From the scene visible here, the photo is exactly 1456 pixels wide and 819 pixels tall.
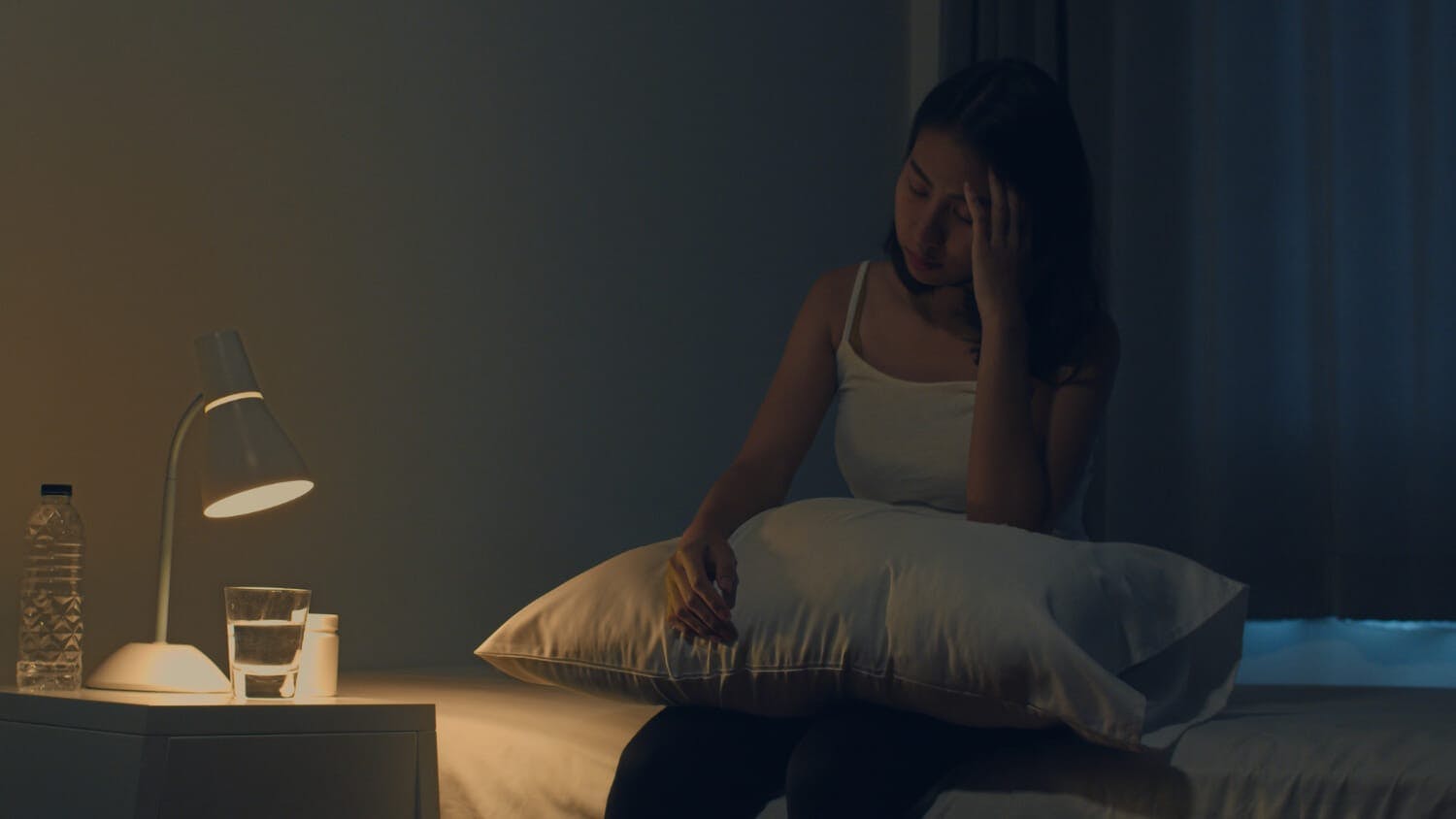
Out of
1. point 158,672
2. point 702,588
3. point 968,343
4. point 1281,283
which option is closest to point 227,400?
point 158,672

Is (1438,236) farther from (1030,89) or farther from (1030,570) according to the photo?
(1030,570)

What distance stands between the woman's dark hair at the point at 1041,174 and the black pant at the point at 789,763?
0.50m

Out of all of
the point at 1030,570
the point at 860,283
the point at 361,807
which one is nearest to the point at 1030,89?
the point at 860,283

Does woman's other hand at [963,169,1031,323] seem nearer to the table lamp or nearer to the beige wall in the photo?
the table lamp

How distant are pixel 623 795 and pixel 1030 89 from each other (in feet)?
2.77

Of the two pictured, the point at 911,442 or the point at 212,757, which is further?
the point at 911,442

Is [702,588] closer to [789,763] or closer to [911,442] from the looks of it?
[789,763]

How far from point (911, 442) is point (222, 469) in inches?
26.1

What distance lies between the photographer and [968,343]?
5.21ft

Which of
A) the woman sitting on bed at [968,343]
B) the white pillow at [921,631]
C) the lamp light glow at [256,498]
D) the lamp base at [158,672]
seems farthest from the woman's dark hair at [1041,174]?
the lamp base at [158,672]

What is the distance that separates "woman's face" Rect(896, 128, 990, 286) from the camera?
5.08ft

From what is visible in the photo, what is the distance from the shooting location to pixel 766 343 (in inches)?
104

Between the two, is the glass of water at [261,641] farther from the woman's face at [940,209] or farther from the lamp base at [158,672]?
the woman's face at [940,209]

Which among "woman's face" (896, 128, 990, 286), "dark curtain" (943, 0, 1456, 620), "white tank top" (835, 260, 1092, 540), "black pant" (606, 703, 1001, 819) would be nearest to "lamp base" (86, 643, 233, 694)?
"black pant" (606, 703, 1001, 819)
